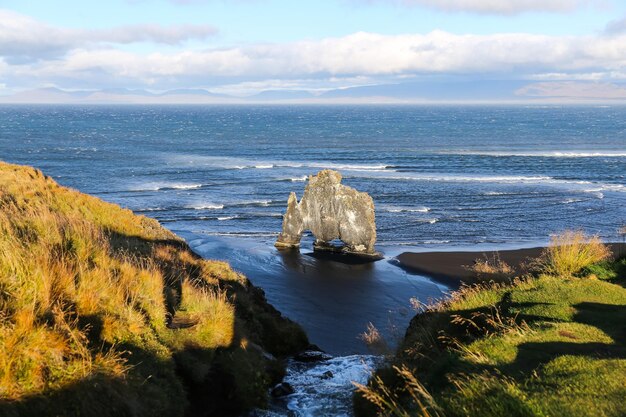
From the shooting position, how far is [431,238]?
152 feet

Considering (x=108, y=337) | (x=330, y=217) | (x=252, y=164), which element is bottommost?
(x=330, y=217)

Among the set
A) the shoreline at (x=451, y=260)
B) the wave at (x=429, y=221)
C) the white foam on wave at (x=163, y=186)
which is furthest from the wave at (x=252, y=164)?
the shoreline at (x=451, y=260)

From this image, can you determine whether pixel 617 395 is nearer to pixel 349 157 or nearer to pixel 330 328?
pixel 330 328

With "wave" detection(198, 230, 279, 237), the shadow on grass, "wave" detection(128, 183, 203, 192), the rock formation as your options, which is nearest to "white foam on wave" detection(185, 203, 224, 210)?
"wave" detection(198, 230, 279, 237)

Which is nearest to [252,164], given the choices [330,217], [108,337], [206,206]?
[206,206]

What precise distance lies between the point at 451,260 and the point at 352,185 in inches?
1140

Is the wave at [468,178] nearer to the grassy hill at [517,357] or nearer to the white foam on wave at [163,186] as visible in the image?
the white foam on wave at [163,186]

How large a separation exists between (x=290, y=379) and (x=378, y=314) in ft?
49.9

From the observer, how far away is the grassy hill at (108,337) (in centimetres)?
755

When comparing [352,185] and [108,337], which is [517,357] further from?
[352,185]

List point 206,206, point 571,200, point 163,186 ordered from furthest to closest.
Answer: point 163,186 < point 571,200 < point 206,206

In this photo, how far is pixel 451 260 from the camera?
3959 cm

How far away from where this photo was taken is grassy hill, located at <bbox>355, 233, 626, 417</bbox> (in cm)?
661

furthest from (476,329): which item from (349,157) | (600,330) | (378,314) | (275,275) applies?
(349,157)
